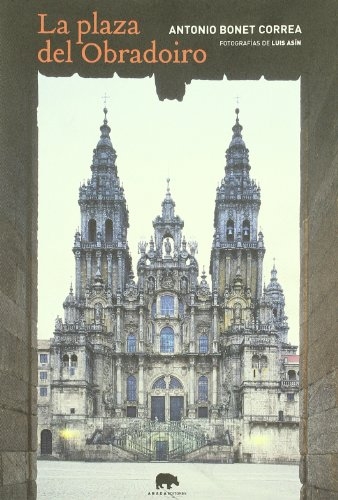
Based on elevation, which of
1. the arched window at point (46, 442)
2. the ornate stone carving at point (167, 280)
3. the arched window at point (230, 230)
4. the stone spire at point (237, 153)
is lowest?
the arched window at point (46, 442)

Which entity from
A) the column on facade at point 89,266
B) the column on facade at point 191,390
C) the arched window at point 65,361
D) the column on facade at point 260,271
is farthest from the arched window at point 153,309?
the column on facade at point 260,271

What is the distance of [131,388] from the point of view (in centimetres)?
5906

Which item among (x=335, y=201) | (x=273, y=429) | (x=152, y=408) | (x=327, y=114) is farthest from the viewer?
(x=152, y=408)

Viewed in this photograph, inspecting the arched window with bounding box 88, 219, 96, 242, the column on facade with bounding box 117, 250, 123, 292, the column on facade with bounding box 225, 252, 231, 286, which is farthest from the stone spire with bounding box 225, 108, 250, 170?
the arched window with bounding box 88, 219, 96, 242

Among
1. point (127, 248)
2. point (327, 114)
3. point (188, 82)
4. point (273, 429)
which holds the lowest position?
point (273, 429)

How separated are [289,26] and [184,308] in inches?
2101

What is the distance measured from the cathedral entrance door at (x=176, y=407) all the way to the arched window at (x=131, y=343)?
496cm

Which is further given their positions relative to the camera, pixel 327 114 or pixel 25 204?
pixel 25 204

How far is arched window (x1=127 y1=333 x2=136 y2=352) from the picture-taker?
5974 cm

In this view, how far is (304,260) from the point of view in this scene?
26.1 ft

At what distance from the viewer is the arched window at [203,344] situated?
59597 millimetres

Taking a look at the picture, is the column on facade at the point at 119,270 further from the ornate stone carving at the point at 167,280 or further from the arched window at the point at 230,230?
the arched window at the point at 230,230

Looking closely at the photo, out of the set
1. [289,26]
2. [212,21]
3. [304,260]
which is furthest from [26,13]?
[304,260]

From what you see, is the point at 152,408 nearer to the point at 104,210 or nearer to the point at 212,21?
the point at 104,210
